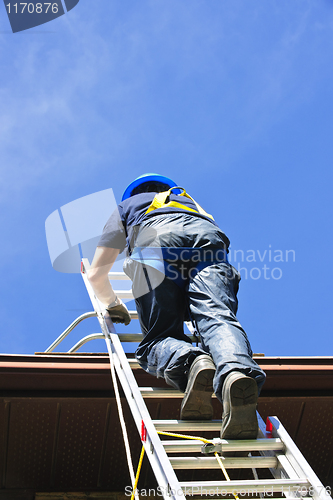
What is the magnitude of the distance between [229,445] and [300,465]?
1.07ft

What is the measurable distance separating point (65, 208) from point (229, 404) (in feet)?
8.46

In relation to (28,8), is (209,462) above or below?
below

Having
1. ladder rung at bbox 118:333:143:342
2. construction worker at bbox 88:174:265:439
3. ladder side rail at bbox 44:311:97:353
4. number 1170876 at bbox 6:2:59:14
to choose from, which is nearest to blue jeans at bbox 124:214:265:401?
construction worker at bbox 88:174:265:439

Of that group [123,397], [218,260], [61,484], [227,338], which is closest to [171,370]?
[227,338]

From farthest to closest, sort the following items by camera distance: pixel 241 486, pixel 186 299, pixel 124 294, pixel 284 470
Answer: pixel 124 294
pixel 186 299
pixel 284 470
pixel 241 486

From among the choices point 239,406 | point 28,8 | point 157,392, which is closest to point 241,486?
point 239,406

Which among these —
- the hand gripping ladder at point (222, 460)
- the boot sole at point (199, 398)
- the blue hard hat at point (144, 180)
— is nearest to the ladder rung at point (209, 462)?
the hand gripping ladder at point (222, 460)

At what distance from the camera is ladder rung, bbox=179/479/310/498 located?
5.94 ft

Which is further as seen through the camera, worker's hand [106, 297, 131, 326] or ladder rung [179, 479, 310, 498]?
worker's hand [106, 297, 131, 326]

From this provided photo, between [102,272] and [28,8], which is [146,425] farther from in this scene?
[28,8]

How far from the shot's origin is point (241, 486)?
186 centimetres

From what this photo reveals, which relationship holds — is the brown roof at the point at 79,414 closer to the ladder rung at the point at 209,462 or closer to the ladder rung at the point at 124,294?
the ladder rung at the point at 124,294

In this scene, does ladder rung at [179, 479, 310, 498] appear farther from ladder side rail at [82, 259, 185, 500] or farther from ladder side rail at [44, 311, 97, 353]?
ladder side rail at [44, 311, 97, 353]

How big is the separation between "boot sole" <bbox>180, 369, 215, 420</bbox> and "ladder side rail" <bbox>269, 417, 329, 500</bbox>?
34cm
